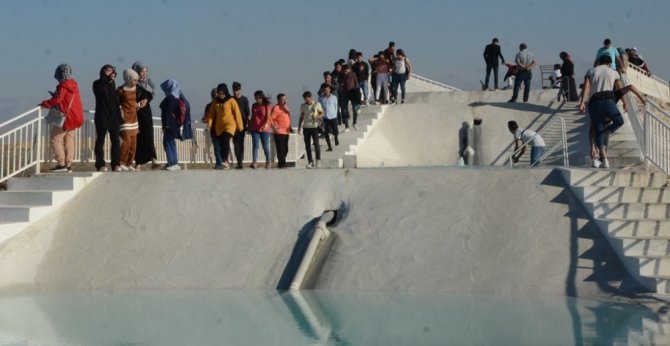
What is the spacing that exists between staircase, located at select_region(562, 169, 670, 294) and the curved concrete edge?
10.8 feet

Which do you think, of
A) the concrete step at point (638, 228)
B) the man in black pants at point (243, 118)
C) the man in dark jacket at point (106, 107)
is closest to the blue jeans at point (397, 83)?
the man in black pants at point (243, 118)

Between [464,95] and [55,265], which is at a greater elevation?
[464,95]

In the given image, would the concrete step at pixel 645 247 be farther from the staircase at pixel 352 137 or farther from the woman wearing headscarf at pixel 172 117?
the staircase at pixel 352 137

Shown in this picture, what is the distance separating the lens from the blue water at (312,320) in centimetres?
929

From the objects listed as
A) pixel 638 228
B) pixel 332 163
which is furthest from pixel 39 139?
pixel 638 228

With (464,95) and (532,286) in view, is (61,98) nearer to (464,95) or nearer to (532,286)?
(532,286)

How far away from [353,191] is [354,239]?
3.73 feet

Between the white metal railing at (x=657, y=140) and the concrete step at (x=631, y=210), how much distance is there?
2.77ft

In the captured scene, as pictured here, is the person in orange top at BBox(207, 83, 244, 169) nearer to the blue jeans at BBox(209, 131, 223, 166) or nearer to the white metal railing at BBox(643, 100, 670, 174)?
the blue jeans at BBox(209, 131, 223, 166)

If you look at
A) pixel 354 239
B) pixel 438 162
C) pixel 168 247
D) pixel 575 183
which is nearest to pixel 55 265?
pixel 168 247

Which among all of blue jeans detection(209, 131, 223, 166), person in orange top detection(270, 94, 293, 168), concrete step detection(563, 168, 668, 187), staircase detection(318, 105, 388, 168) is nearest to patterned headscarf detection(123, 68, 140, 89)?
blue jeans detection(209, 131, 223, 166)

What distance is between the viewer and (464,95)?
2586 centimetres

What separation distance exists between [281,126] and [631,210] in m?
7.50

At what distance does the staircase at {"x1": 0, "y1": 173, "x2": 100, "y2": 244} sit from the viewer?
14305 millimetres
